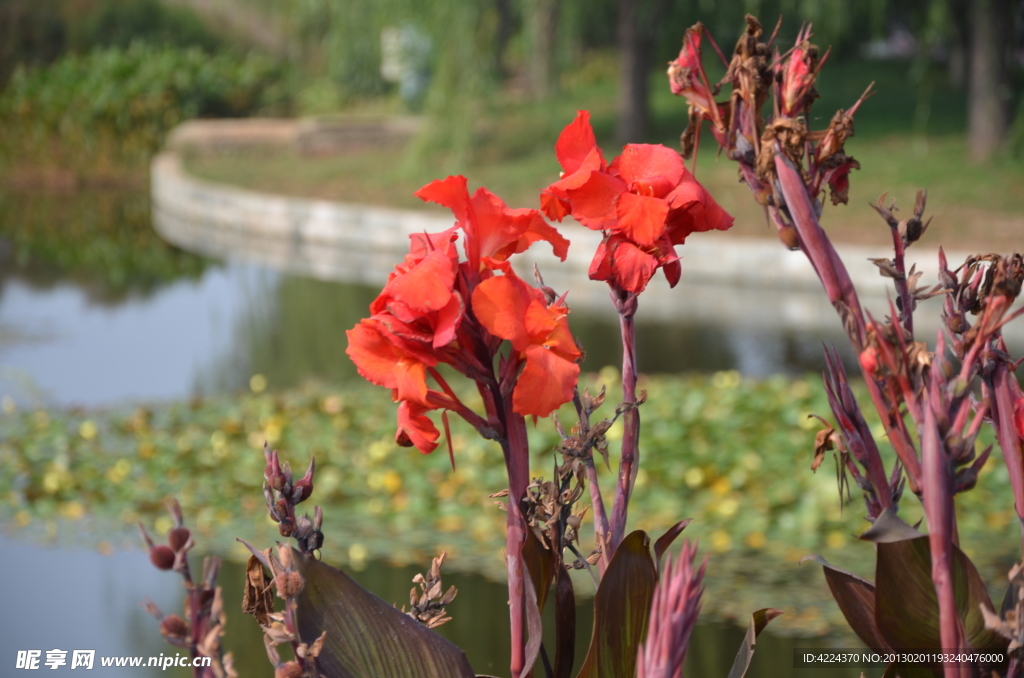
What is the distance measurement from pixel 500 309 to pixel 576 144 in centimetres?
21

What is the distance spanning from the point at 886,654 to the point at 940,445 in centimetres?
28

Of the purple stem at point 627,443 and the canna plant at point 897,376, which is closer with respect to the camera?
the canna plant at point 897,376

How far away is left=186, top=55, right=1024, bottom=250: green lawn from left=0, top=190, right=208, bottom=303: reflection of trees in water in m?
1.45

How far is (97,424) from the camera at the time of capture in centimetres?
531

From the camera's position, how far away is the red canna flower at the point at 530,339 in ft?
2.78

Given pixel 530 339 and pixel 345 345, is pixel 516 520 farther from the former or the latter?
pixel 345 345

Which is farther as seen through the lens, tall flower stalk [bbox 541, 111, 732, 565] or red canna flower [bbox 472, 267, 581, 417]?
tall flower stalk [bbox 541, 111, 732, 565]

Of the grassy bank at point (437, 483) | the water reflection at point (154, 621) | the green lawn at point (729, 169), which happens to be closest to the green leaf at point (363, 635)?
the water reflection at point (154, 621)

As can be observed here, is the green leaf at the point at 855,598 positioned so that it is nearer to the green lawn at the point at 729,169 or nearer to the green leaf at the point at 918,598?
the green leaf at the point at 918,598

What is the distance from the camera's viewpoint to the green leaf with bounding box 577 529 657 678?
2.94 feet

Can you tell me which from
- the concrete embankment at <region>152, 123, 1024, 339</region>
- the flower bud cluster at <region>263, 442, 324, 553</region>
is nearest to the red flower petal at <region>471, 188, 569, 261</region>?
the flower bud cluster at <region>263, 442, 324, 553</region>

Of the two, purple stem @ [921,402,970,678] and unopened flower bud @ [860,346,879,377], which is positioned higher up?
unopened flower bud @ [860,346,879,377]

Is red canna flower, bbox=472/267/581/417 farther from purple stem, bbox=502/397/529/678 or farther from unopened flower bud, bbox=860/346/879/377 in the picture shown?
unopened flower bud, bbox=860/346/879/377

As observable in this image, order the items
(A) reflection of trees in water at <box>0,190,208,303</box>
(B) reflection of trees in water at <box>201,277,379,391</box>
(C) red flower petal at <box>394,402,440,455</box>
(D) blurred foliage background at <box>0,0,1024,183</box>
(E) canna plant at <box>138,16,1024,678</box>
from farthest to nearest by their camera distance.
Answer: (D) blurred foliage background at <box>0,0,1024,183</box> → (A) reflection of trees in water at <box>0,190,208,303</box> → (B) reflection of trees in water at <box>201,277,379,391</box> → (C) red flower petal at <box>394,402,440,455</box> → (E) canna plant at <box>138,16,1024,678</box>
